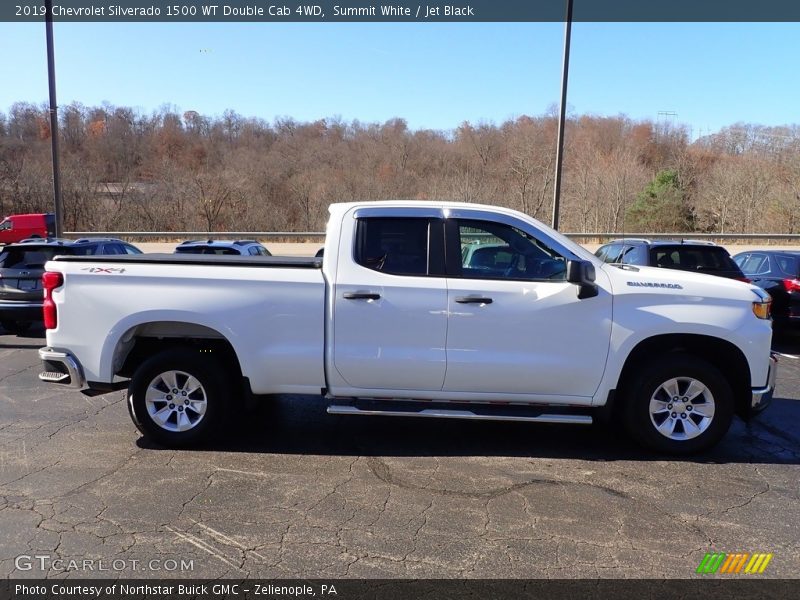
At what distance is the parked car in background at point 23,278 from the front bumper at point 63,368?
501 centimetres

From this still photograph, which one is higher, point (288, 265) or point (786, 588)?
point (288, 265)

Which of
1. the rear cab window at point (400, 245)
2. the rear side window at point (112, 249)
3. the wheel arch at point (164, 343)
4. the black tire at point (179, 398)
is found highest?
the rear cab window at point (400, 245)

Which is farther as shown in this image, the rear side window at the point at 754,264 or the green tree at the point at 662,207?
the green tree at the point at 662,207

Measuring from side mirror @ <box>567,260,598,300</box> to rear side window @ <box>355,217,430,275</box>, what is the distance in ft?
3.76

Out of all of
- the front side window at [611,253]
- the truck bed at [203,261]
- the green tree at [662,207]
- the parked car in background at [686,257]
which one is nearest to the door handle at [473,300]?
the truck bed at [203,261]

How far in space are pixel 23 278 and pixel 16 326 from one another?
1.04 meters

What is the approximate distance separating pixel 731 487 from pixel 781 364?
17.1 feet

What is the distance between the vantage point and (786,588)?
9.82 ft

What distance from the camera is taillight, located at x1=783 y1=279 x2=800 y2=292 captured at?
9.18 metres

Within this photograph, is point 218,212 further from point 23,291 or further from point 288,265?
point 288,265

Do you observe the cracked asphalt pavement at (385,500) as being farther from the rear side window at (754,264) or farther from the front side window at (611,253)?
the rear side window at (754,264)

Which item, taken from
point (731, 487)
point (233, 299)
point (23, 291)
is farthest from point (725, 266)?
point (23, 291)

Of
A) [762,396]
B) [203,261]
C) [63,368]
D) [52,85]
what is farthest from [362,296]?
[52,85]

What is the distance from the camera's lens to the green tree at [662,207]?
41.6m
